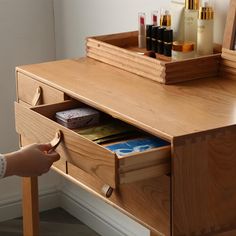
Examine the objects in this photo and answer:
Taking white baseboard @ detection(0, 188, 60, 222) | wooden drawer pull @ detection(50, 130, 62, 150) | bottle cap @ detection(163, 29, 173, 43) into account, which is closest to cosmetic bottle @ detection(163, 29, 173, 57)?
bottle cap @ detection(163, 29, 173, 43)

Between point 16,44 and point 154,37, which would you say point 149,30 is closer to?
point 154,37

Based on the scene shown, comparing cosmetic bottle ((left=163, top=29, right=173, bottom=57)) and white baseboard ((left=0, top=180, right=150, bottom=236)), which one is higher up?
cosmetic bottle ((left=163, top=29, right=173, bottom=57))

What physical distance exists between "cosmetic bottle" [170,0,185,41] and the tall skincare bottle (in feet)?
0.29

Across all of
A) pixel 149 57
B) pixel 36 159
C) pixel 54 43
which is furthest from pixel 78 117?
pixel 54 43

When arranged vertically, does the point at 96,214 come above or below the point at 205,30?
below

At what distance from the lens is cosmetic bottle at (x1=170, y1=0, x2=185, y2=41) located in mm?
1938

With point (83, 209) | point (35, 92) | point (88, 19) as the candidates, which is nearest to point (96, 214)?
point (83, 209)

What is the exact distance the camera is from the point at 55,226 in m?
2.81

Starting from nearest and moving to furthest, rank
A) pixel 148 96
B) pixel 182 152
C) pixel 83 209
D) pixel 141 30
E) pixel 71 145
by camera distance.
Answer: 1. pixel 182 152
2. pixel 71 145
3. pixel 148 96
4. pixel 141 30
5. pixel 83 209

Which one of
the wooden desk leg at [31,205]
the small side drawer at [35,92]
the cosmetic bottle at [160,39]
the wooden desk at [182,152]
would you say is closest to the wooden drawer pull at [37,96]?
the small side drawer at [35,92]

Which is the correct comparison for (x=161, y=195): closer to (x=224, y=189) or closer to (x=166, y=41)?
(x=224, y=189)

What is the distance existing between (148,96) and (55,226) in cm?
128

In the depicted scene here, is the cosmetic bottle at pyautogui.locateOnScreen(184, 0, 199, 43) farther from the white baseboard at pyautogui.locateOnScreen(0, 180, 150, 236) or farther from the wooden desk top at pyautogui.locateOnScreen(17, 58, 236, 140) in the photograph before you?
the white baseboard at pyautogui.locateOnScreen(0, 180, 150, 236)

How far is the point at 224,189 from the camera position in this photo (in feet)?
4.91
